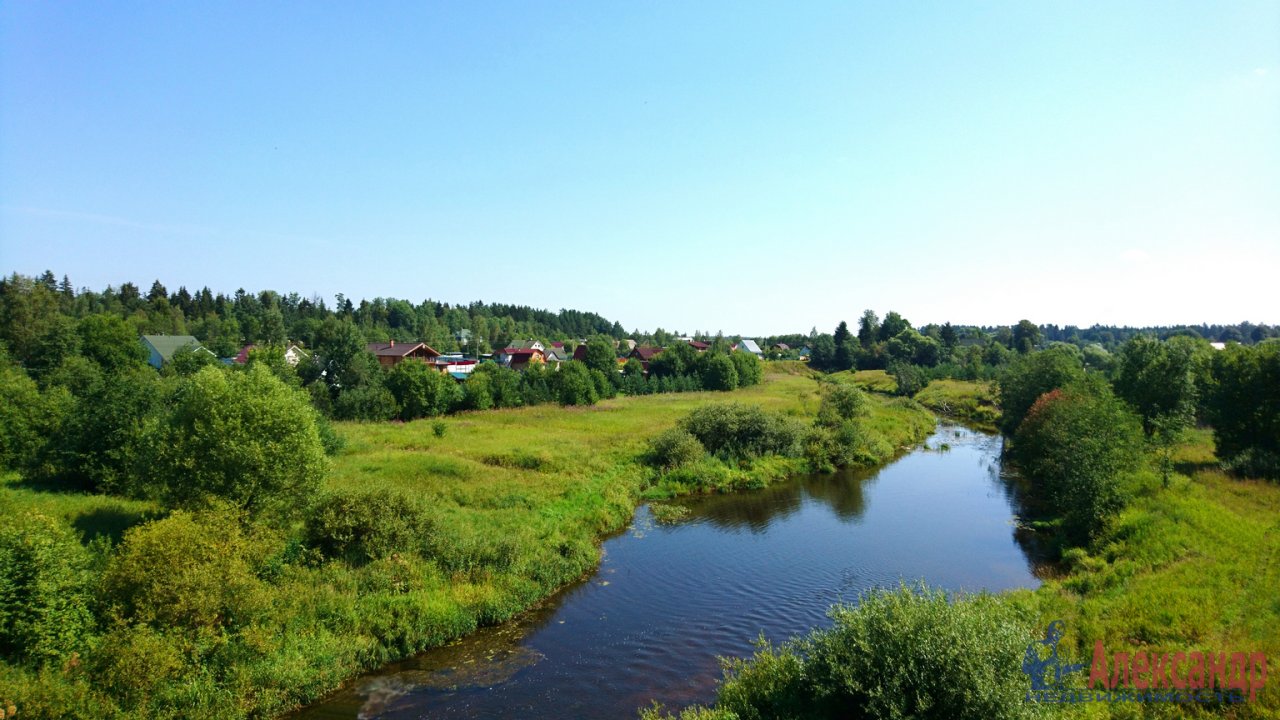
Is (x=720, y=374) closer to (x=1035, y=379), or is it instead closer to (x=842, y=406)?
(x=842, y=406)

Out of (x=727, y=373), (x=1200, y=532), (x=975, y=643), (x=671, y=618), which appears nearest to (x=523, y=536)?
(x=671, y=618)

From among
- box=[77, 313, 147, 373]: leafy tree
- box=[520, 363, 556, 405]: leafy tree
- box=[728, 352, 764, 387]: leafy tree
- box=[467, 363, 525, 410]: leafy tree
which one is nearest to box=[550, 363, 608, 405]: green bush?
box=[520, 363, 556, 405]: leafy tree

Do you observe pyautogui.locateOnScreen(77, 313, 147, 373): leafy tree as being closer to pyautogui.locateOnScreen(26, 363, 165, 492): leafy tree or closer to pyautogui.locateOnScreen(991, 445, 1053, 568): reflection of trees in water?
pyautogui.locateOnScreen(26, 363, 165, 492): leafy tree

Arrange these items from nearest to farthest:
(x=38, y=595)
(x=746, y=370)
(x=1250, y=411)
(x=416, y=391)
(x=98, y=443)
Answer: (x=38, y=595)
(x=98, y=443)
(x=1250, y=411)
(x=416, y=391)
(x=746, y=370)

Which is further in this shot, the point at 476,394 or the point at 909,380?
the point at 909,380

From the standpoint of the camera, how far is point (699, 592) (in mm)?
22094

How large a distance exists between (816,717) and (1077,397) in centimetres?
3274

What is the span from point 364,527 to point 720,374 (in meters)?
69.3

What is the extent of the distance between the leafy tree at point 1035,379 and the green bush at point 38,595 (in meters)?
52.4

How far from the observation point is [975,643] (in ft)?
34.4

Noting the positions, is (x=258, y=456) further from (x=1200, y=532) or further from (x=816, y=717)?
(x=1200, y=532)

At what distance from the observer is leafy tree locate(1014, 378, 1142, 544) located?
995 inches

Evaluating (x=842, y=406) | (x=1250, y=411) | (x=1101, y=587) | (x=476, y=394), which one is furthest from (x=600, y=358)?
(x=1101, y=587)

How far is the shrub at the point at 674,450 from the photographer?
3916cm
